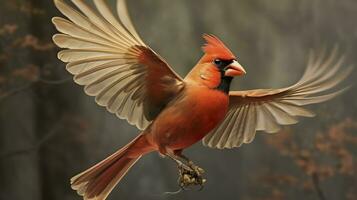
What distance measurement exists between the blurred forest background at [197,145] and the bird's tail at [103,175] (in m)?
0.72

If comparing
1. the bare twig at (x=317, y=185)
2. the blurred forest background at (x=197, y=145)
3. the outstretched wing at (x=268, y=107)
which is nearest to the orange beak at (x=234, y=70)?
the outstretched wing at (x=268, y=107)

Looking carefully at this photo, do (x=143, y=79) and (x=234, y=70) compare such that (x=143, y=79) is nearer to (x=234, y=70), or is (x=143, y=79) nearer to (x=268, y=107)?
(x=234, y=70)

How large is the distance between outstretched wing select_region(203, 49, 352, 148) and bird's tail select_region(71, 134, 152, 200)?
13 cm

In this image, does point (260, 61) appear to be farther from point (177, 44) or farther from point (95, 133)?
point (95, 133)

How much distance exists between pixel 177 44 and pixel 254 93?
77 cm

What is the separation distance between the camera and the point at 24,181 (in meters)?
1.64

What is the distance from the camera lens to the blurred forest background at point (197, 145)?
1.56 metres

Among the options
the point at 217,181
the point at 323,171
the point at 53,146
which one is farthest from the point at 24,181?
→ the point at 323,171

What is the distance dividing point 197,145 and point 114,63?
2.81 feet

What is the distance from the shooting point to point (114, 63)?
2.29ft

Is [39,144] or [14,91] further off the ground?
[14,91]

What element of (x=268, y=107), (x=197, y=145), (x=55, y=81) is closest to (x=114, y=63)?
(x=268, y=107)

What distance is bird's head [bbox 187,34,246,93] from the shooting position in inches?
27.0

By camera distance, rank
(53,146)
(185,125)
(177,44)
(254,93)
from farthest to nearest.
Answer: (53,146) → (177,44) → (254,93) → (185,125)
